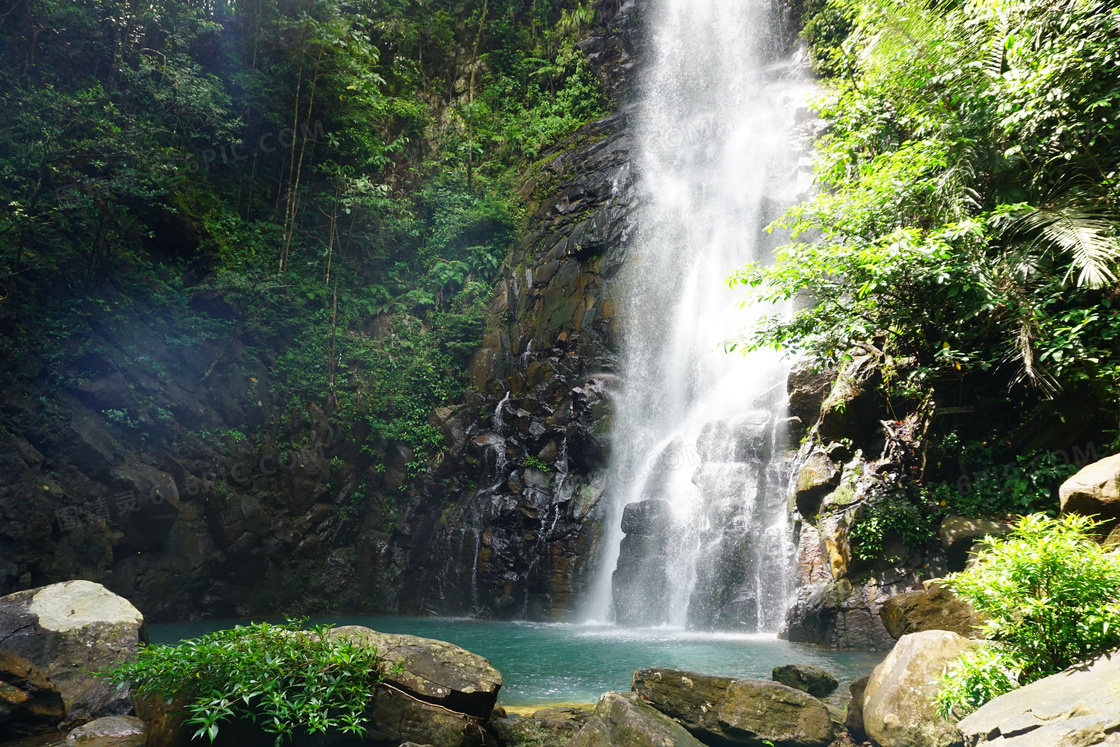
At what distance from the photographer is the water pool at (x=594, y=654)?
7.05 metres

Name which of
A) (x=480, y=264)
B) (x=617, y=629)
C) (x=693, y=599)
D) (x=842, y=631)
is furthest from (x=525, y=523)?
(x=480, y=264)

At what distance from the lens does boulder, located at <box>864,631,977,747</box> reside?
418 cm

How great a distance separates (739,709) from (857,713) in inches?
38.7

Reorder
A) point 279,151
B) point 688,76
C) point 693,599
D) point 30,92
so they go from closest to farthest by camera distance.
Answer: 1. point 693,599
2. point 30,92
3. point 279,151
4. point 688,76

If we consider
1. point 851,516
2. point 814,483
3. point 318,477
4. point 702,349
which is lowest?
point 851,516

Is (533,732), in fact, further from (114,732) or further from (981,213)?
(981,213)

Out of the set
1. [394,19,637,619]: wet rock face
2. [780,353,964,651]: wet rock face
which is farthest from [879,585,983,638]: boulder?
[394,19,637,619]: wet rock face

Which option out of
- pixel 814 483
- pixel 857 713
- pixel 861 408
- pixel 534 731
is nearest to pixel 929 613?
pixel 857 713

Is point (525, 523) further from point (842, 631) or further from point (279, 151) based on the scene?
point (279, 151)

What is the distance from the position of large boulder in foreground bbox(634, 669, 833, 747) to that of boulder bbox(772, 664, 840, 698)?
1265mm

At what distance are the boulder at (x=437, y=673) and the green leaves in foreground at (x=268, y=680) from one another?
25 cm

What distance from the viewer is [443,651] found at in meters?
4.95

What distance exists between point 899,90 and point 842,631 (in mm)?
8433

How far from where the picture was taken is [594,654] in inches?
356
